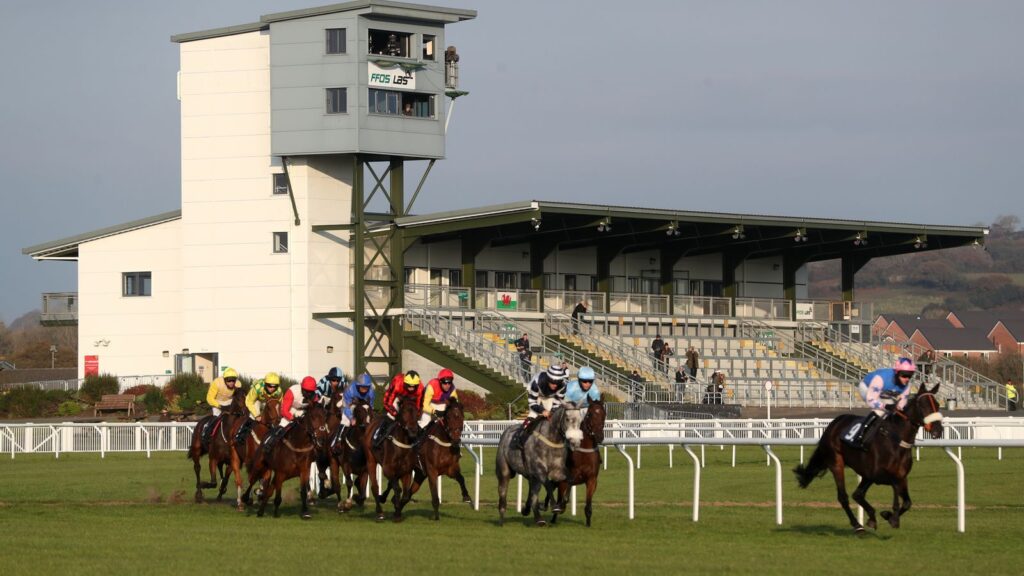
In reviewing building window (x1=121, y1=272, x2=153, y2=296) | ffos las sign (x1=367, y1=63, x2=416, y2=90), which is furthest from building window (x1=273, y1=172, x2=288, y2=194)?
building window (x1=121, y1=272, x2=153, y2=296)

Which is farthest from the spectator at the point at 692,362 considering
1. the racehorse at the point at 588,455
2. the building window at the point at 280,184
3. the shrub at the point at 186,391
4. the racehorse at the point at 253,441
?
the racehorse at the point at 588,455

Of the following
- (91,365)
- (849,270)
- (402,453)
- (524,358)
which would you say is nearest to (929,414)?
(402,453)

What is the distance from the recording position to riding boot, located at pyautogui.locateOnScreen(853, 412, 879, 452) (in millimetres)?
15594

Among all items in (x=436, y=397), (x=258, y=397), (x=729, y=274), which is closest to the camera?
(x=436, y=397)

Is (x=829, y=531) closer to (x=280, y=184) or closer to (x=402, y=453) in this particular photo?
(x=402, y=453)

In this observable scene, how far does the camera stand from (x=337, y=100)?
4781 centimetres

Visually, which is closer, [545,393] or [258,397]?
[545,393]

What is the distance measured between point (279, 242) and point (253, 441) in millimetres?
29456

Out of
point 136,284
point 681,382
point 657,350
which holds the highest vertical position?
point 136,284

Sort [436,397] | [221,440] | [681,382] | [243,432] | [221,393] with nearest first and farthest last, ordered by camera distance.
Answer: [436,397] < [243,432] < [221,440] < [221,393] < [681,382]

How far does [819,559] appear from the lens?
13.6 m

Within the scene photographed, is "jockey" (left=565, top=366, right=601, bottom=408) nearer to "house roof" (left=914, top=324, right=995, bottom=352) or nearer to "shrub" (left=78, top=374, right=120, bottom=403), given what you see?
"shrub" (left=78, top=374, right=120, bottom=403)

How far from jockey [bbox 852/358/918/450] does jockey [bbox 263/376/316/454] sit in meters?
6.89

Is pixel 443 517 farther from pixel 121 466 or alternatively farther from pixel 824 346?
pixel 824 346
